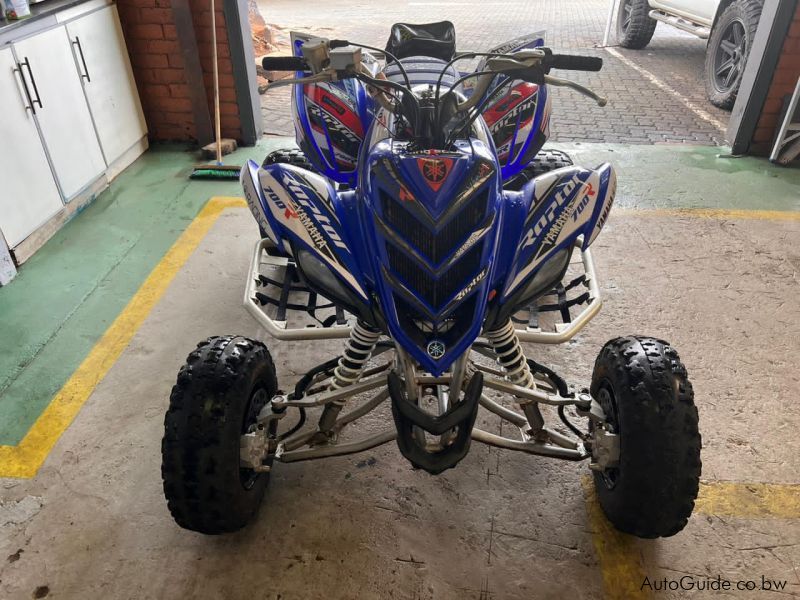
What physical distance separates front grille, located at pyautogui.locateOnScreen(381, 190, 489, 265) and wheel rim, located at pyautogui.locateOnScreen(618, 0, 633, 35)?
8938 millimetres

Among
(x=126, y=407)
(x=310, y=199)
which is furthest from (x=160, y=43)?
(x=310, y=199)

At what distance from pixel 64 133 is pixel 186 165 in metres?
1.12

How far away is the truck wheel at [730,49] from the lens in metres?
5.91

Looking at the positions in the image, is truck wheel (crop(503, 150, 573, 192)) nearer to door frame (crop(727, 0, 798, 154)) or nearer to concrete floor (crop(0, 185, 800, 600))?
concrete floor (crop(0, 185, 800, 600))

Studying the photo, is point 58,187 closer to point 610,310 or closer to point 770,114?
point 610,310

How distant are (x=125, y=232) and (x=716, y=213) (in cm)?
433

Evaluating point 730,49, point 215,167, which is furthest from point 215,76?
point 730,49

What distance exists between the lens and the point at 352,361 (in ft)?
7.17

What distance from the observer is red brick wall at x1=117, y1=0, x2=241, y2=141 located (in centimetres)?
513

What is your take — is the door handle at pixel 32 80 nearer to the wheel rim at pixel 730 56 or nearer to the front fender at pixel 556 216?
the front fender at pixel 556 216

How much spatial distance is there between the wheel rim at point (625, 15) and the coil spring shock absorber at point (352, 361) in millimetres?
8968

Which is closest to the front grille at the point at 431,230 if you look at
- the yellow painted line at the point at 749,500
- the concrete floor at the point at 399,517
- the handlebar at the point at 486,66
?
the handlebar at the point at 486,66

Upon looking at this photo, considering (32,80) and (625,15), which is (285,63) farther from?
(625,15)

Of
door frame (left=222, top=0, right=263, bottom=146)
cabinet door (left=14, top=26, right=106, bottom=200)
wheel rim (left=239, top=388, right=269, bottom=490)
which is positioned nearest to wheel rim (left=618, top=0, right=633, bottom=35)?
door frame (left=222, top=0, right=263, bottom=146)
